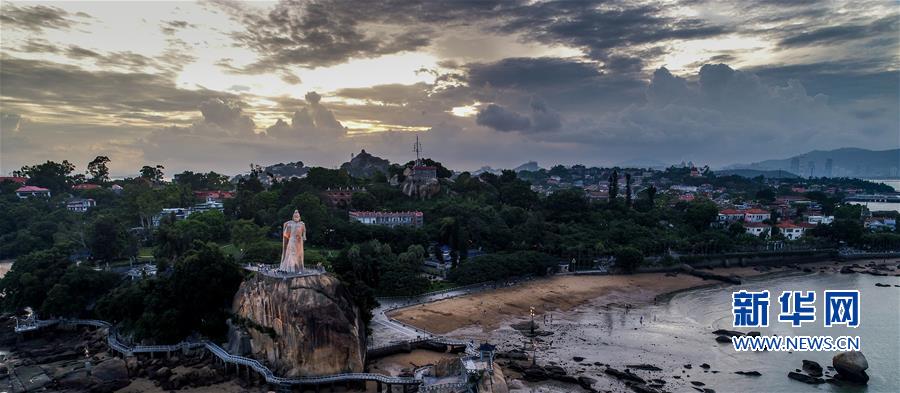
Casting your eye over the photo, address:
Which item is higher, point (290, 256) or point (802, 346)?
point (290, 256)

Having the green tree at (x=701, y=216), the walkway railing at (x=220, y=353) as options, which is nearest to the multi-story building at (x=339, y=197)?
the walkway railing at (x=220, y=353)

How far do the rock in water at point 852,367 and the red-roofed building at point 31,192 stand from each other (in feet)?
335

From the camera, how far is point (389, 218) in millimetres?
72000

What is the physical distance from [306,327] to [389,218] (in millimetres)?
43704

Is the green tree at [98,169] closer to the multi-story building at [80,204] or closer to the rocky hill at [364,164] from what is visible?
the multi-story building at [80,204]

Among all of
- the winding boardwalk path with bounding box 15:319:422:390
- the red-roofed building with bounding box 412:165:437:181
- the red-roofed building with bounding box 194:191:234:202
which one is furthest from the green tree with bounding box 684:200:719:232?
the red-roofed building with bounding box 194:191:234:202

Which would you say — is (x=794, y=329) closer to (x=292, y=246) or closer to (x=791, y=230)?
(x=292, y=246)

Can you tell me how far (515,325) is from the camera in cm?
4069

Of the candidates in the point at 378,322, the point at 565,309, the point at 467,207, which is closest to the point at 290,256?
the point at 378,322

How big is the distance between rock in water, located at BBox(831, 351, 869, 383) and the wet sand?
1781 centimetres

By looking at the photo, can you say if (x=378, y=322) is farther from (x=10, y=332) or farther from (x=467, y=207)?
(x=467, y=207)

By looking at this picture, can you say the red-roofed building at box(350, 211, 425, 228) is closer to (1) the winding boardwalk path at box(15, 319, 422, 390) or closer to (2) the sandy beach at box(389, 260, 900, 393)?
(2) the sandy beach at box(389, 260, 900, 393)

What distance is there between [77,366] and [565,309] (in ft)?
120

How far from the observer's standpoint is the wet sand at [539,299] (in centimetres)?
4088
